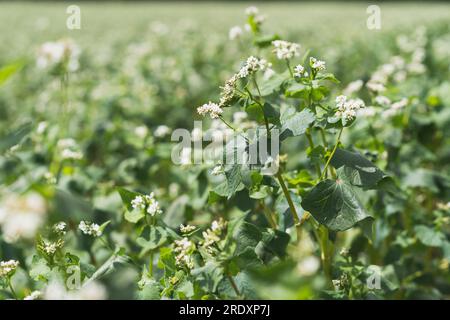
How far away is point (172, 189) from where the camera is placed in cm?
235

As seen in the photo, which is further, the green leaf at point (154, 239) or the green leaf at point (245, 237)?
the green leaf at point (154, 239)

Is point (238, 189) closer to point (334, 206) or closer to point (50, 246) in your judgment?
point (334, 206)

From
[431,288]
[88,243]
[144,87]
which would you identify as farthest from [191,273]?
[144,87]

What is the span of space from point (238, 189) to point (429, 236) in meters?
0.81

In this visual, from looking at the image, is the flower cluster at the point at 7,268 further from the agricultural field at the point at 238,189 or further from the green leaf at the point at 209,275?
the green leaf at the point at 209,275

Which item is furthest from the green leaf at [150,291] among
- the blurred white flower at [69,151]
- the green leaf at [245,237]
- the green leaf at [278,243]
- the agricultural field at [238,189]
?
the blurred white flower at [69,151]

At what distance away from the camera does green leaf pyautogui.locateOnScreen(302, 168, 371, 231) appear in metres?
1.38

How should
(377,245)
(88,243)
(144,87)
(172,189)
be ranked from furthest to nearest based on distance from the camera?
(144,87), (172,189), (377,245), (88,243)

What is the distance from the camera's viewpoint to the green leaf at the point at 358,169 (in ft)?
4.64

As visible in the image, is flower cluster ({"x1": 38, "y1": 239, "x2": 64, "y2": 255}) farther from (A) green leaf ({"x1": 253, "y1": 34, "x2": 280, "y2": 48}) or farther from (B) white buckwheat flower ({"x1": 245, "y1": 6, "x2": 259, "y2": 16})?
(B) white buckwheat flower ({"x1": 245, "y1": 6, "x2": 259, "y2": 16})

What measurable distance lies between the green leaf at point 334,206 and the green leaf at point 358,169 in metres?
0.03

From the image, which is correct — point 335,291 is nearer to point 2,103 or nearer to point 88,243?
point 88,243

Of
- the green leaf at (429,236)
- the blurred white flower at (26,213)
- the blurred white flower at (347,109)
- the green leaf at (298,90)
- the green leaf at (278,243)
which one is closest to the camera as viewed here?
the blurred white flower at (26,213)

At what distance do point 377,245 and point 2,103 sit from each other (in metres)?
3.03
